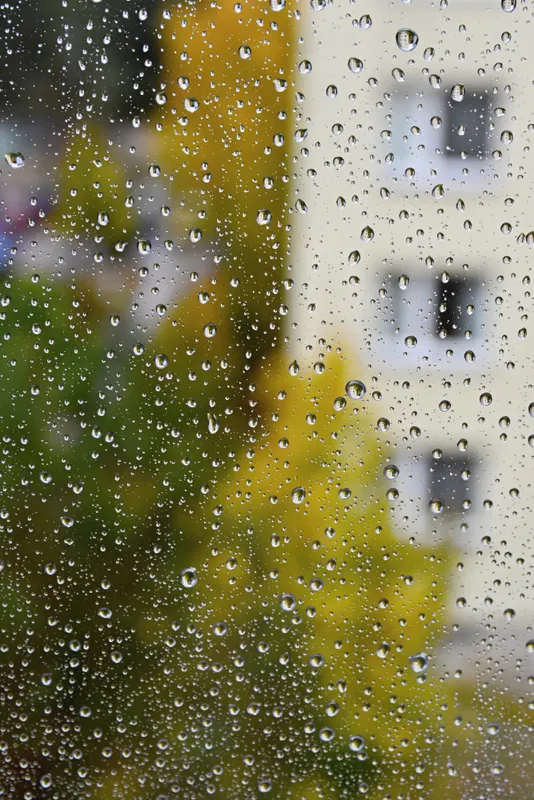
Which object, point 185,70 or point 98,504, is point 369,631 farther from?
point 185,70

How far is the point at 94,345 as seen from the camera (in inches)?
27.9

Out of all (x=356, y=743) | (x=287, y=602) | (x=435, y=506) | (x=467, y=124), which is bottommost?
(x=356, y=743)

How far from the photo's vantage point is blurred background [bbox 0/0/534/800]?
677 millimetres

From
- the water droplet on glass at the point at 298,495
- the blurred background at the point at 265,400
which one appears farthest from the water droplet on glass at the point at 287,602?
the water droplet on glass at the point at 298,495

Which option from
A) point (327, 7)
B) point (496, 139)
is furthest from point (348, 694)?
point (327, 7)

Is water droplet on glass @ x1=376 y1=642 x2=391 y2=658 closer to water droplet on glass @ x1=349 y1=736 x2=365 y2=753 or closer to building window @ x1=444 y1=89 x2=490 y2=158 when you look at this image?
water droplet on glass @ x1=349 y1=736 x2=365 y2=753

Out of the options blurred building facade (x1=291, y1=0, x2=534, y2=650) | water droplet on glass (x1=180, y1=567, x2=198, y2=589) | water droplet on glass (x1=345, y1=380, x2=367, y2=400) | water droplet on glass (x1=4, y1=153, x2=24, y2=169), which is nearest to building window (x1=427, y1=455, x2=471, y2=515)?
blurred building facade (x1=291, y1=0, x2=534, y2=650)

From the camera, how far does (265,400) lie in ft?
2.35

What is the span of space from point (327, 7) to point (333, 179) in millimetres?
180

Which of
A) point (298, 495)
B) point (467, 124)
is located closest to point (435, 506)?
point (298, 495)

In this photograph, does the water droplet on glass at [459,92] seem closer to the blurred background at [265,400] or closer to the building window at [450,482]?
the blurred background at [265,400]

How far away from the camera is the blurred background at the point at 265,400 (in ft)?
2.22

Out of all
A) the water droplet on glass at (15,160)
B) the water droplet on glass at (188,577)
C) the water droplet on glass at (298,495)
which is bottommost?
the water droplet on glass at (188,577)

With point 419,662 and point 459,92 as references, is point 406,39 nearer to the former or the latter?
point 459,92
